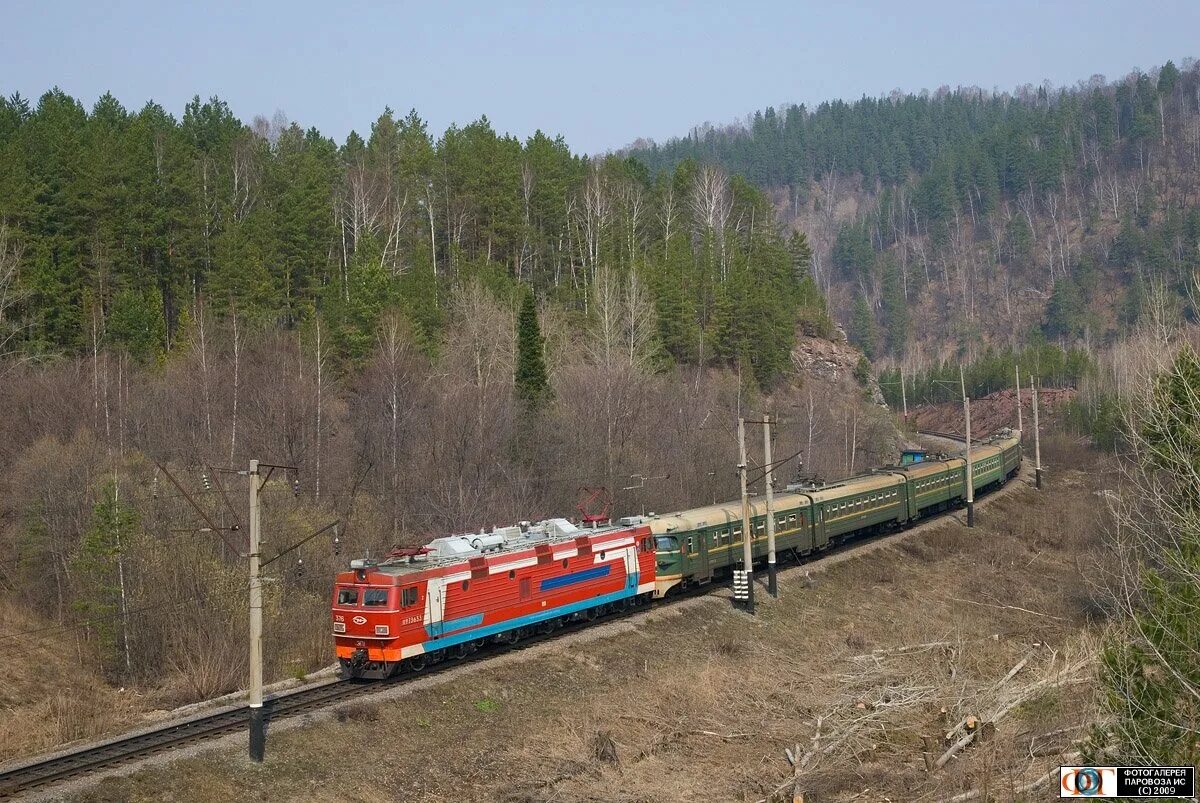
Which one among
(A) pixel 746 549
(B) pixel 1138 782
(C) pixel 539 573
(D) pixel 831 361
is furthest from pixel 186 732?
(D) pixel 831 361

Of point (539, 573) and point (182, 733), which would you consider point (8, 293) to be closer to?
point (539, 573)

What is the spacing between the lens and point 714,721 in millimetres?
31547

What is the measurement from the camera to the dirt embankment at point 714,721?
25156 millimetres

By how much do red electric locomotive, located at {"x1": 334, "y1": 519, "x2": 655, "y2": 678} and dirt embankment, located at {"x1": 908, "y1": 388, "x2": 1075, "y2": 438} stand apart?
305ft

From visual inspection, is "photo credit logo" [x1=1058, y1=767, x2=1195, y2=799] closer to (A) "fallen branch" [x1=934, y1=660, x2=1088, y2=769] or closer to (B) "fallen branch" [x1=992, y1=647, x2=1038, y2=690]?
(A) "fallen branch" [x1=934, y1=660, x2=1088, y2=769]

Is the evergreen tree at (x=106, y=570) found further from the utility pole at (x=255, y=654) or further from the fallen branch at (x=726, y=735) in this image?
the fallen branch at (x=726, y=735)

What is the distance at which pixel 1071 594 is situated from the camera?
4897 cm

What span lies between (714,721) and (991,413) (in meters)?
113

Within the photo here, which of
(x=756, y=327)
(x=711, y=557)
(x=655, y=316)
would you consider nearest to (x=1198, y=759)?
(x=711, y=557)

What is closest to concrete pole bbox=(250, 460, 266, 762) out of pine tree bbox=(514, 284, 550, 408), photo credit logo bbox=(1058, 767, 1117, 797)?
photo credit logo bbox=(1058, 767, 1117, 797)

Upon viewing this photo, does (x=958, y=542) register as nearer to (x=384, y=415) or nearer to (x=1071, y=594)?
(x=1071, y=594)

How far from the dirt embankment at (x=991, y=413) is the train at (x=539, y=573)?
258 feet

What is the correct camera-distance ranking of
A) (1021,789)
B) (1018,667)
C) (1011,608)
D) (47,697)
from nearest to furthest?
(1021,789)
(1018,667)
(47,697)
(1011,608)

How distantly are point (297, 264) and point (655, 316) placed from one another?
23.3m
